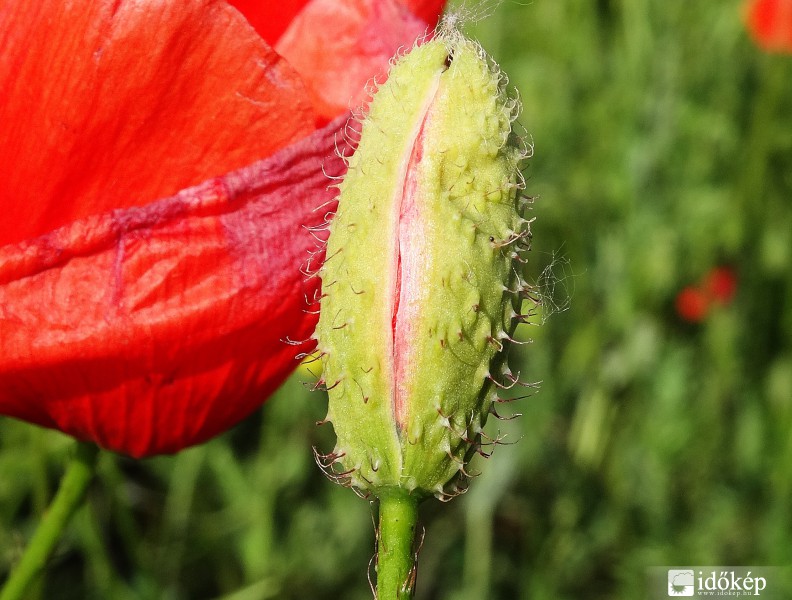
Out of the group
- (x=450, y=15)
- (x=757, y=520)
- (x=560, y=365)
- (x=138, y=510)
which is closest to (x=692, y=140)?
(x=560, y=365)

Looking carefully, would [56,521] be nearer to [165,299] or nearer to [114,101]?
[165,299]

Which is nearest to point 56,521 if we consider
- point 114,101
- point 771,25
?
point 114,101

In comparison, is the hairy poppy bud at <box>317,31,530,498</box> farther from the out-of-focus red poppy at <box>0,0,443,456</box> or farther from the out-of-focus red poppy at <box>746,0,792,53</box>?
the out-of-focus red poppy at <box>746,0,792,53</box>

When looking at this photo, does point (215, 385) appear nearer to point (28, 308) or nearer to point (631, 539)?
point (28, 308)

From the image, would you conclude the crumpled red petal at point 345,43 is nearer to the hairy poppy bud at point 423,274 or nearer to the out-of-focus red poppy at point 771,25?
the hairy poppy bud at point 423,274

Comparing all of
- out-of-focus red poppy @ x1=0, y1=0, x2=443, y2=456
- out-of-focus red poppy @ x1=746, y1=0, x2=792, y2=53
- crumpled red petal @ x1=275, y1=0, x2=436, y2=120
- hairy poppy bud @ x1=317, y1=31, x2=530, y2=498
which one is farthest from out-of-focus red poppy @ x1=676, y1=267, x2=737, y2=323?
hairy poppy bud @ x1=317, y1=31, x2=530, y2=498

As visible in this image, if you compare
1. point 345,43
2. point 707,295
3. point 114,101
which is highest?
point 707,295
